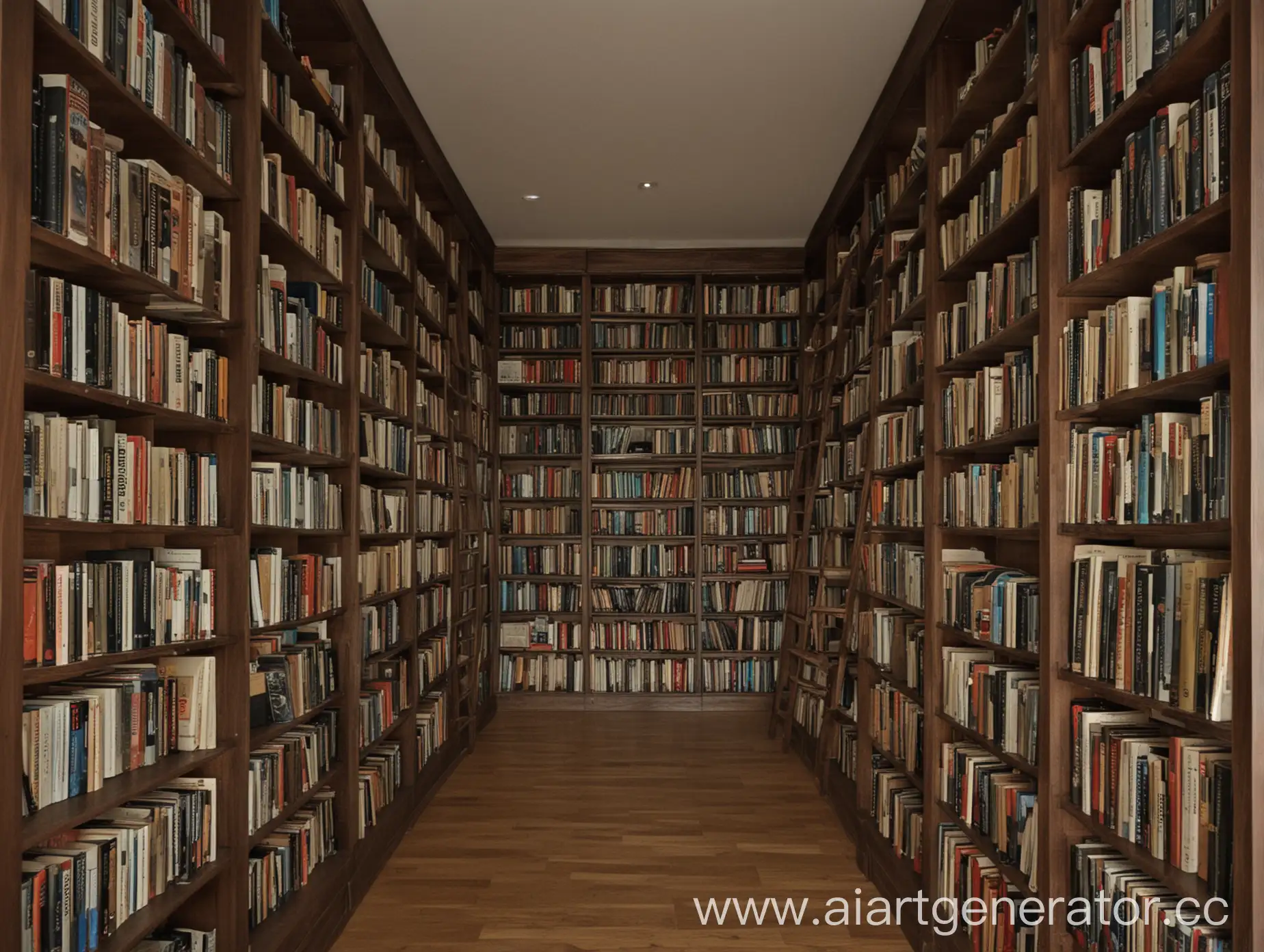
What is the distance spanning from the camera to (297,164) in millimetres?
3234

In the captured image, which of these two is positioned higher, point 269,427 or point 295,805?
point 269,427

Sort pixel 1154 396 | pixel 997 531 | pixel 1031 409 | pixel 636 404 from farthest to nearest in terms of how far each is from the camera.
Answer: pixel 636 404 → pixel 997 531 → pixel 1031 409 → pixel 1154 396

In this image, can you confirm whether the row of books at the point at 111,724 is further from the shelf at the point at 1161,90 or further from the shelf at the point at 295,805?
the shelf at the point at 1161,90

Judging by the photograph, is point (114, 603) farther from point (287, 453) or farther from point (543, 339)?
point (543, 339)

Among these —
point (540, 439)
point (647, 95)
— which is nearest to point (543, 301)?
point (540, 439)

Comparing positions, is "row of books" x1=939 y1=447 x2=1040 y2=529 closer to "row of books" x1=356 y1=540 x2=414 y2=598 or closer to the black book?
the black book

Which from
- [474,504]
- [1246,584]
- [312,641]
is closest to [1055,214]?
[1246,584]

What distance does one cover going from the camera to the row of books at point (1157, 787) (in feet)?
5.71

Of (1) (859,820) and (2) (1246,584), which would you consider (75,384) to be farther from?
(1) (859,820)

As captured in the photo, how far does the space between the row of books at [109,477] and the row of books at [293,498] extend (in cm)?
23

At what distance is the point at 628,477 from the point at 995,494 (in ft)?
14.5

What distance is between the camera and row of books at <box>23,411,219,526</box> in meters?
1.85

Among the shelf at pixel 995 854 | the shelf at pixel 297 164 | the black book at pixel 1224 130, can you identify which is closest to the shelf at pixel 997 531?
the shelf at pixel 995 854

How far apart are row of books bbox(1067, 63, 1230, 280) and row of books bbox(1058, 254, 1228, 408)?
110mm
